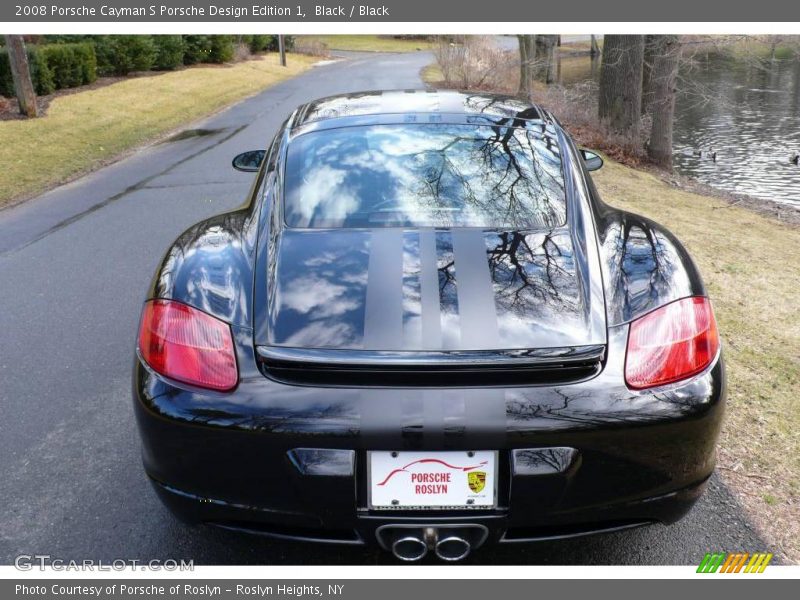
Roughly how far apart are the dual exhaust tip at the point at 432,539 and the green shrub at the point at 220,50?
1229 inches

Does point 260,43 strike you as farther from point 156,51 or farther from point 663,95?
point 663,95

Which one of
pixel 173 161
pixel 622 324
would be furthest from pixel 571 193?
pixel 173 161

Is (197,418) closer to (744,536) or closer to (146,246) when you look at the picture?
(744,536)

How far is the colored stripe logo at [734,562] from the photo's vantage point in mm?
2678

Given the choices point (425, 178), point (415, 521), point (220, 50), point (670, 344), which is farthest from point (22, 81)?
point (220, 50)

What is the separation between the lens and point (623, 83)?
15.4 meters

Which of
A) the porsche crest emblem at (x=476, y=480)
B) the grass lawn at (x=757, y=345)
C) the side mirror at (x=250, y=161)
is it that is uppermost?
the side mirror at (x=250, y=161)

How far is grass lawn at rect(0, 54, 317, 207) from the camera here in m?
11.3

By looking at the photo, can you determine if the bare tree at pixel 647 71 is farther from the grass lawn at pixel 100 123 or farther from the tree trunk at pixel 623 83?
the grass lawn at pixel 100 123

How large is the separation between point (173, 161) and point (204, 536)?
987 centimetres

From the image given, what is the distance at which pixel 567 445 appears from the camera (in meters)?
2.19

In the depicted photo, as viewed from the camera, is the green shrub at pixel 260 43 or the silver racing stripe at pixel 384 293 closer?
the silver racing stripe at pixel 384 293

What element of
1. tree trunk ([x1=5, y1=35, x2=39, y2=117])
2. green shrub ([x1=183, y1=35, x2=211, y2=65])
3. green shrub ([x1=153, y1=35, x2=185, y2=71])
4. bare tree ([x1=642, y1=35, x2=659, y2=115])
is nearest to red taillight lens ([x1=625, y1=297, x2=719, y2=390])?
bare tree ([x1=642, y1=35, x2=659, y2=115])

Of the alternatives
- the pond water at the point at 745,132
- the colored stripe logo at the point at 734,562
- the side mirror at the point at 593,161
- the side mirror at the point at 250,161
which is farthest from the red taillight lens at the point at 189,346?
the pond water at the point at 745,132
